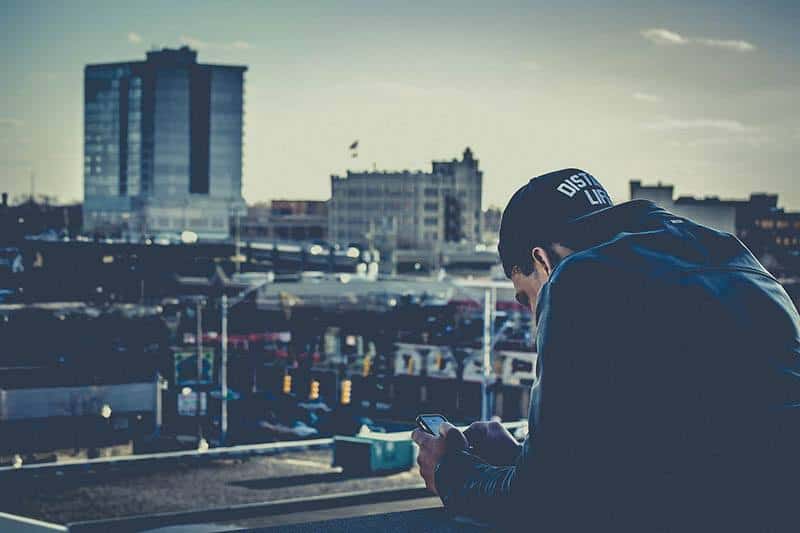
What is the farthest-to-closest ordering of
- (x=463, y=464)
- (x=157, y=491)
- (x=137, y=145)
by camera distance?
(x=137, y=145) < (x=157, y=491) < (x=463, y=464)

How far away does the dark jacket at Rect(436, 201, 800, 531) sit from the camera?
21.5 inches

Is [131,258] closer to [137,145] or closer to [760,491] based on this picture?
[760,491]

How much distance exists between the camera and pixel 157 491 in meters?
6.27

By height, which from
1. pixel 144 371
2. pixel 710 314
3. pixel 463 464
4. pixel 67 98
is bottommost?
pixel 144 371

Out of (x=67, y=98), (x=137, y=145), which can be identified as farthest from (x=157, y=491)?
(x=137, y=145)

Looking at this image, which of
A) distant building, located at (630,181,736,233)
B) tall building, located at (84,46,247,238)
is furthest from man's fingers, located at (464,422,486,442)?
tall building, located at (84,46,247,238)

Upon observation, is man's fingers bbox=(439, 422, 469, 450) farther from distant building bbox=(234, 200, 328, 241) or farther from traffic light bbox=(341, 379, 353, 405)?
distant building bbox=(234, 200, 328, 241)

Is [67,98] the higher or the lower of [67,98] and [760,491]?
the higher

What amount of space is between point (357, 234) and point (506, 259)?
36841 mm

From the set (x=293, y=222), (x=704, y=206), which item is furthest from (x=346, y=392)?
(x=293, y=222)

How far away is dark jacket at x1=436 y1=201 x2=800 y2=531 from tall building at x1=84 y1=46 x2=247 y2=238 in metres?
52.7

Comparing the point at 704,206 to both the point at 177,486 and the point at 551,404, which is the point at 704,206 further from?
the point at 551,404

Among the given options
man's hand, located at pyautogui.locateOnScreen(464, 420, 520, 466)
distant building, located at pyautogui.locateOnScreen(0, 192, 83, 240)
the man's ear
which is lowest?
man's hand, located at pyautogui.locateOnScreen(464, 420, 520, 466)

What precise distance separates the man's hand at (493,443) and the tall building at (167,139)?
172ft
